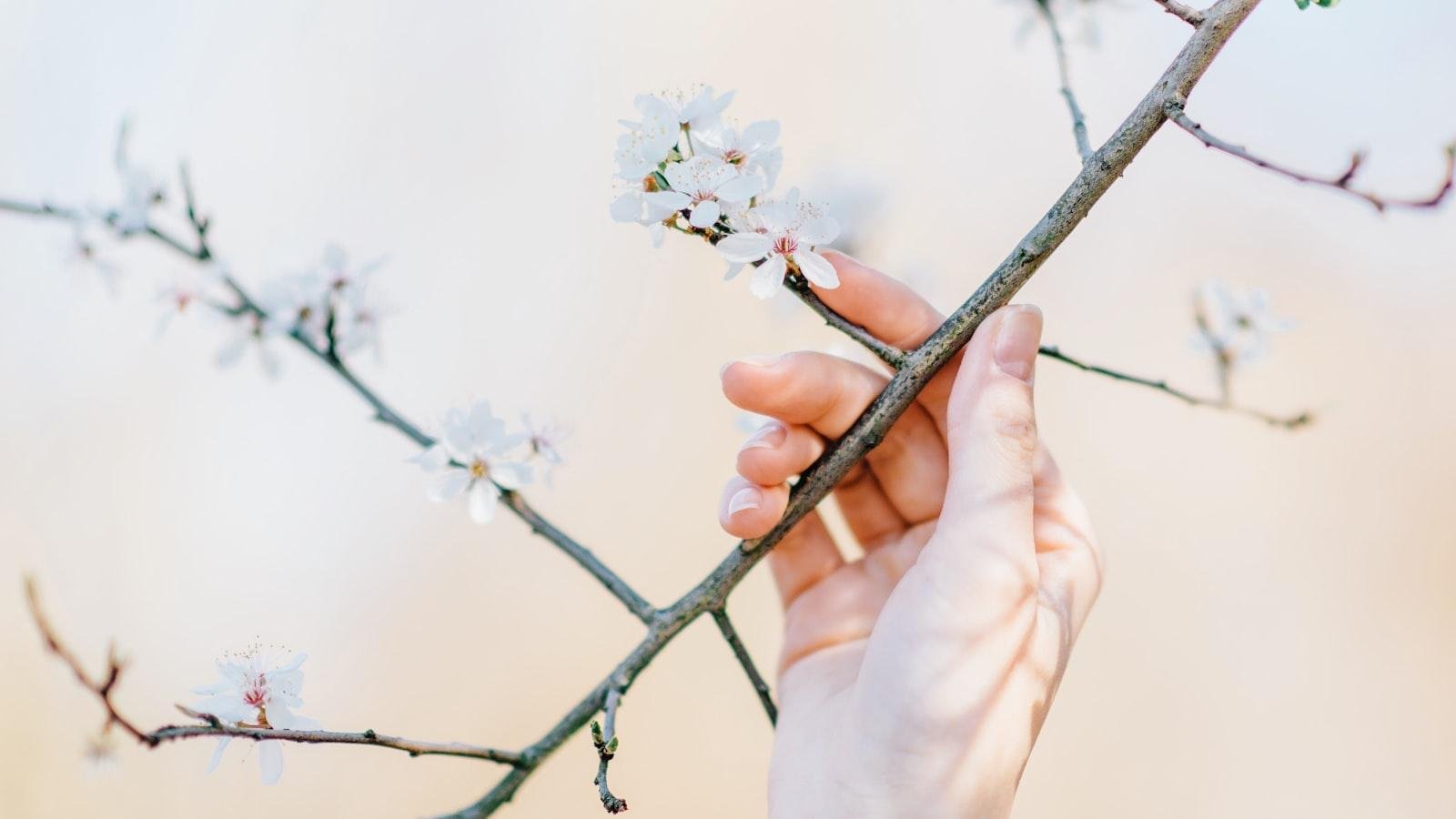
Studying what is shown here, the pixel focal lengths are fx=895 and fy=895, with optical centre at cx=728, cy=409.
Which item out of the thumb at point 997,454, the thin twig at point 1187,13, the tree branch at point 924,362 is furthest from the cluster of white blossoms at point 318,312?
the thin twig at point 1187,13

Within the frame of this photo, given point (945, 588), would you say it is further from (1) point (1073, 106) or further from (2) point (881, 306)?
(1) point (1073, 106)

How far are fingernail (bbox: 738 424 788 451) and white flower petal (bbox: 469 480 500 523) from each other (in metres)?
0.23

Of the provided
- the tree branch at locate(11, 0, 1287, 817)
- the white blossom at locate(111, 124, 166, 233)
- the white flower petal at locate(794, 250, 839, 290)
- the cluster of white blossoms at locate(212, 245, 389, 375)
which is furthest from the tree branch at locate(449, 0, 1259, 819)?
the white blossom at locate(111, 124, 166, 233)

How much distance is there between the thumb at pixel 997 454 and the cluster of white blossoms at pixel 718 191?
0.14 m

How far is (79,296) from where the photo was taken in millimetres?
2014

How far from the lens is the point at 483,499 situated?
789 mm

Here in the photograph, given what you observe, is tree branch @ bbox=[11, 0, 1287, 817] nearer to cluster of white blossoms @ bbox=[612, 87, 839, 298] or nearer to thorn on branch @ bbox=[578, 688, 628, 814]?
thorn on branch @ bbox=[578, 688, 628, 814]

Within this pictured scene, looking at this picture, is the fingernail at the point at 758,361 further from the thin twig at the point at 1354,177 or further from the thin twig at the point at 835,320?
the thin twig at the point at 1354,177

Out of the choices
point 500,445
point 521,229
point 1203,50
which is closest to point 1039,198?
point 521,229

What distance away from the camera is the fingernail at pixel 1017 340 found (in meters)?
0.67

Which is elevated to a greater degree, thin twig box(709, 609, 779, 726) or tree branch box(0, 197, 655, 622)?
tree branch box(0, 197, 655, 622)

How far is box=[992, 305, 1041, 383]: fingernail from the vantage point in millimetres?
673

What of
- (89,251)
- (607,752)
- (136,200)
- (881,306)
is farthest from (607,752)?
(89,251)

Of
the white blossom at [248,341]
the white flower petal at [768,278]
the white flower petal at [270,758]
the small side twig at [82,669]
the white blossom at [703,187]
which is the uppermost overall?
the white blossom at [248,341]
